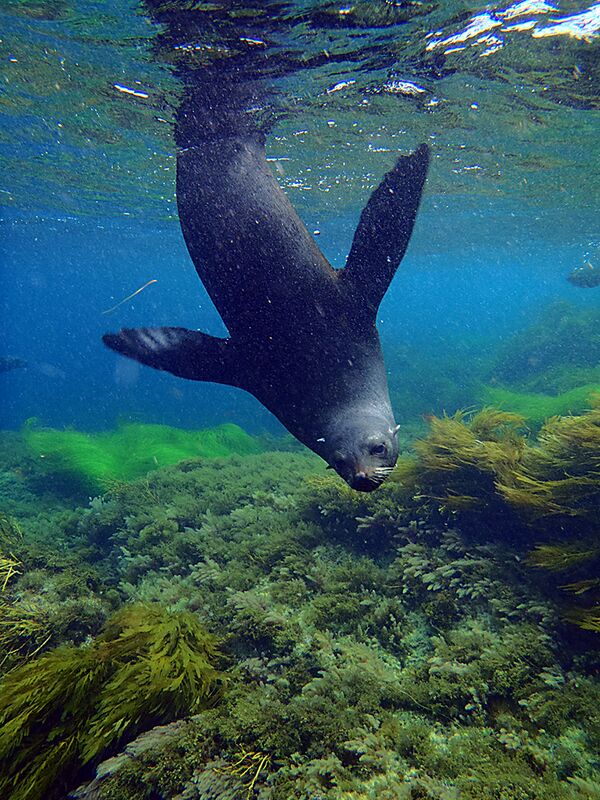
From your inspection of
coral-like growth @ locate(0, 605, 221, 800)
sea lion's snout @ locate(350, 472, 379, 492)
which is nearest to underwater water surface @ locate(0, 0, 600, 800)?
coral-like growth @ locate(0, 605, 221, 800)

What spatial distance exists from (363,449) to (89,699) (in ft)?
7.24

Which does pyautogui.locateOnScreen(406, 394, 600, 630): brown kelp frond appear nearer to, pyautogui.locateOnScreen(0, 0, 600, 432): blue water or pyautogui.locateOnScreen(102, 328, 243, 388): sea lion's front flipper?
pyautogui.locateOnScreen(102, 328, 243, 388): sea lion's front flipper

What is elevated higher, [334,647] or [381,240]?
[381,240]

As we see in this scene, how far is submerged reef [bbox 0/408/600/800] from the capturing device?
7.31 ft

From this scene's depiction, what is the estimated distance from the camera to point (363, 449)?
2.84 meters

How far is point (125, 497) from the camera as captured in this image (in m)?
6.62

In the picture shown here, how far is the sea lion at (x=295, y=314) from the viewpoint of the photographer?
10.9ft

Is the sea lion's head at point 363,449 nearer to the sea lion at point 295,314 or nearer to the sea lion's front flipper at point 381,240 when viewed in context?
the sea lion at point 295,314

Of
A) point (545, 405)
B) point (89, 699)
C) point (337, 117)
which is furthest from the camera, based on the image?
point (545, 405)

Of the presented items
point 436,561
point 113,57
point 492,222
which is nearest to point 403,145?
point 113,57

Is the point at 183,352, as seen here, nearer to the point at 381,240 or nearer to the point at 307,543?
the point at 381,240

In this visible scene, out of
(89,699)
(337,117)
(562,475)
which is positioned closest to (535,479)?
(562,475)

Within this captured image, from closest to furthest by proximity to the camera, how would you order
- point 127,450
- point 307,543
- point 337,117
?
point 307,543 < point 337,117 < point 127,450

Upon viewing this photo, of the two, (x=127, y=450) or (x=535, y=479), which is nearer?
(x=535, y=479)
